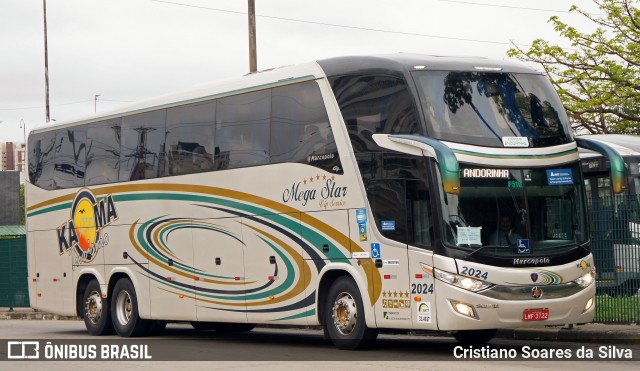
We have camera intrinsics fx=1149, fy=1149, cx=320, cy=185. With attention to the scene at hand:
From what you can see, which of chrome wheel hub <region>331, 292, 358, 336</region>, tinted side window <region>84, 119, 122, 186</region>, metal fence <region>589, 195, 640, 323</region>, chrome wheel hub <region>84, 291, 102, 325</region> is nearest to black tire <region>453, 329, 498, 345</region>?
chrome wheel hub <region>331, 292, 358, 336</region>

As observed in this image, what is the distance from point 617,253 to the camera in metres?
18.9

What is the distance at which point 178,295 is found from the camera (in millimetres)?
21078

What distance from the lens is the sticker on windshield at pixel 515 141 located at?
15.7 m

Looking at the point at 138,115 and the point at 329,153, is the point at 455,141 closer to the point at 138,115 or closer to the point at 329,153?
the point at 329,153

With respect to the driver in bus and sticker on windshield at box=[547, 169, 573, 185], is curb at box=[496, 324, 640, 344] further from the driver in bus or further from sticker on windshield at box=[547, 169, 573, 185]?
the driver in bus

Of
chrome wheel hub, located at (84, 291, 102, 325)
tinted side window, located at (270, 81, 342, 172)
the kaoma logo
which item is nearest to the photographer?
tinted side window, located at (270, 81, 342, 172)

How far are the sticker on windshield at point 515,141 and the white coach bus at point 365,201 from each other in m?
0.02

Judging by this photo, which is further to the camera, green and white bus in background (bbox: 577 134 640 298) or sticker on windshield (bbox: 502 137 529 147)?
green and white bus in background (bbox: 577 134 640 298)

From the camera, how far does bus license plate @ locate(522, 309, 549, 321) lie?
15234mm

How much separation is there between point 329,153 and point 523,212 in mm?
3129

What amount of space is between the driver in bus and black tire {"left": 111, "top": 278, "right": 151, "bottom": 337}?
919 cm

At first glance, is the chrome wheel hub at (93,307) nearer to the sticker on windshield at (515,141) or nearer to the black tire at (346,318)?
the black tire at (346,318)

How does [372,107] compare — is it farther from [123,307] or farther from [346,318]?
[123,307]

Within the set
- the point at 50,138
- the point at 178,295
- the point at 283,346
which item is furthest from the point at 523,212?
the point at 50,138
